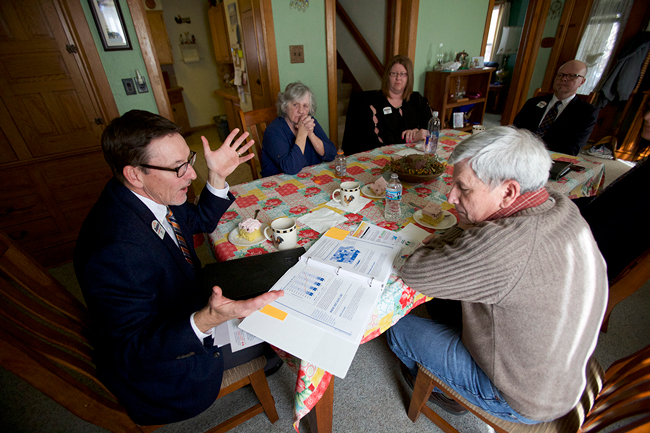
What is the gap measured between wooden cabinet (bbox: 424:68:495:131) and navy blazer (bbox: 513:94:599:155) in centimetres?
121

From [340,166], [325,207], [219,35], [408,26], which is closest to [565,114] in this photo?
[408,26]

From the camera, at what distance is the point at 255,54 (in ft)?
9.62

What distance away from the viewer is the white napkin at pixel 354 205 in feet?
4.18

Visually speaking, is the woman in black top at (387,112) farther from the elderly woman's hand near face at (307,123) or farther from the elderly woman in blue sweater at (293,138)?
the elderly woman's hand near face at (307,123)

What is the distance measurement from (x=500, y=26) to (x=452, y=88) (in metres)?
4.50

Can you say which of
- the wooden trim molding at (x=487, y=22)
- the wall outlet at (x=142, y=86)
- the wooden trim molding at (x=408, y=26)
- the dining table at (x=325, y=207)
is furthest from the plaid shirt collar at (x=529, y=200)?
the wooden trim molding at (x=487, y=22)

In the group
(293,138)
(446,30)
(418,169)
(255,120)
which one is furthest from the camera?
(446,30)

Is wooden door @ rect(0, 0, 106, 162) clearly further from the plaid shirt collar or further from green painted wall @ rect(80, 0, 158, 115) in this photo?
the plaid shirt collar

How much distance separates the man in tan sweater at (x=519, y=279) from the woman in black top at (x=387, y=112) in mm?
1683

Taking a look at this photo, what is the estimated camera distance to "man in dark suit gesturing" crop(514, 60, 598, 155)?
7.13 feet

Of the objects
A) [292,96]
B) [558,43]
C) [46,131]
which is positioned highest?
[558,43]

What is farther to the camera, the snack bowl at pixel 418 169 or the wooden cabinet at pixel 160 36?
the wooden cabinet at pixel 160 36

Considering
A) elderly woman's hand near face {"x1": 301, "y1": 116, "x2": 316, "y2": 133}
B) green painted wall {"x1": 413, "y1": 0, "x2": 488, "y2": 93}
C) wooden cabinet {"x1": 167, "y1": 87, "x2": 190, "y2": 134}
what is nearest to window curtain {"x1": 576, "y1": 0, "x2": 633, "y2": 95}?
green painted wall {"x1": 413, "y1": 0, "x2": 488, "y2": 93}

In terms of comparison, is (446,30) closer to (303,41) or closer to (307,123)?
(303,41)
